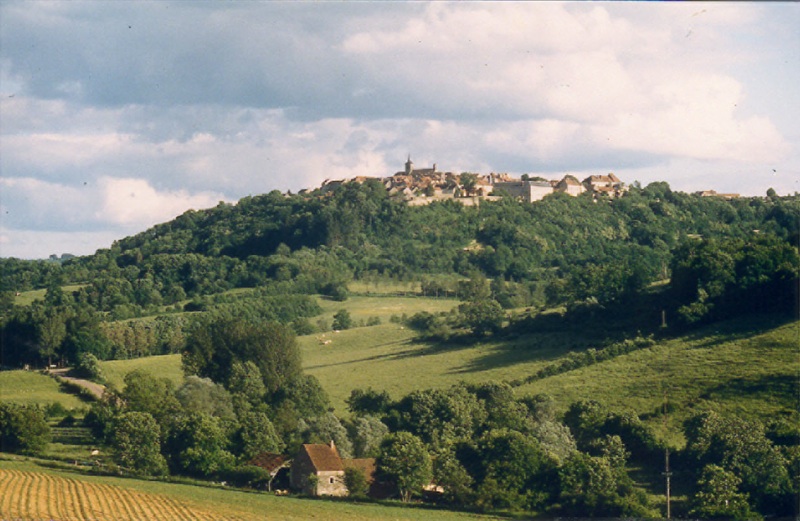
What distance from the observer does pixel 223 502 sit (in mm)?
48719

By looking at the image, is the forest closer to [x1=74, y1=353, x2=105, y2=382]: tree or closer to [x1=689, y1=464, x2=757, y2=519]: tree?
[x1=689, y1=464, x2=757, y2=519]: tree

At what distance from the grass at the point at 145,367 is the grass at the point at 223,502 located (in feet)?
124

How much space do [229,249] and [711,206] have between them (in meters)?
76.3

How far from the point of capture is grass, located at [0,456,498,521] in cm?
4609

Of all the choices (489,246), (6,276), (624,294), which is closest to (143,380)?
(624,294)

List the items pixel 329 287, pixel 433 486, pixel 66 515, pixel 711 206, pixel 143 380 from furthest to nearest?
pixel 711 206, pixel 329 287, pixel 143 380, pixel 433 486, pixel 66 515

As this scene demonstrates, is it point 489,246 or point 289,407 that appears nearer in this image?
point 289,407

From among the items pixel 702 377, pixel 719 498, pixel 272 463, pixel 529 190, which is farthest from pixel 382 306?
pixel 719 498

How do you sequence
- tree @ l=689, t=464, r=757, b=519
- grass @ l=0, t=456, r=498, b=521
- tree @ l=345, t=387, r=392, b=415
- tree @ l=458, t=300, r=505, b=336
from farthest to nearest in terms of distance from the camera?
tree @ l=458, t=300, r=505, b=336 → tree @ l=345, t=387, r=392, b=415 → tree @ l=689, t=464, r=757, b=519 → grass @ l=0, t=456, r=498, b=521

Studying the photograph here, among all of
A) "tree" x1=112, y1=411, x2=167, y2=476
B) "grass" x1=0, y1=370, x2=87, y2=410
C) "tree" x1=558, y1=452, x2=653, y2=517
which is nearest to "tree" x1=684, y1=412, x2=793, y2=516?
"tree" x1=558, y1=452, x2=653, y2=517

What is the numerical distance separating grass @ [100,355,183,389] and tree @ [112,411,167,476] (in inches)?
1204

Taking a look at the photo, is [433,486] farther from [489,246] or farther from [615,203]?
[615,203]

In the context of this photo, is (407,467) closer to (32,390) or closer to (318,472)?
(318,472)

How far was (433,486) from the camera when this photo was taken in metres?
55.8
